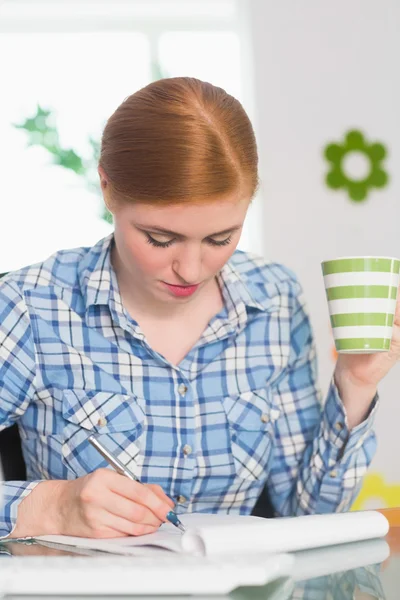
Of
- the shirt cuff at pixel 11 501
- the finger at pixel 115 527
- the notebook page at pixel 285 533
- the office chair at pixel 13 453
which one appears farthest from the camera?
the office chair at pixel 13 453

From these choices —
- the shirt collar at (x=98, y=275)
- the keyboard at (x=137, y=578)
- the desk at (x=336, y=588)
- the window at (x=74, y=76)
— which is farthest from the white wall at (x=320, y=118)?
the keyboard at (x=137, y=578)

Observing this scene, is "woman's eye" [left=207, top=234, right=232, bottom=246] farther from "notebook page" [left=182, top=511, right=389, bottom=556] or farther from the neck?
"notebook page" [left=182, top=511, right=389, bottom=556]

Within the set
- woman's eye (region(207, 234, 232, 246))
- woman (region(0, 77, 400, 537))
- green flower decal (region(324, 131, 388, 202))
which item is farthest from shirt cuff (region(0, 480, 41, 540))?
green flower decal (region(324, 131, 388, 202))

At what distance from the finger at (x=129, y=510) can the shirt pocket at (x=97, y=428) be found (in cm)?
33

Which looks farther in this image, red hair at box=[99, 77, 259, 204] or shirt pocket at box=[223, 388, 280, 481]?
shirt pocket at box=[223, 388, 280, 481]

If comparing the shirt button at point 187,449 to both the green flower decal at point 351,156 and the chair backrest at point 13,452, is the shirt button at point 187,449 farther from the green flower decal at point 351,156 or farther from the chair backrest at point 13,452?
the green flower decal at point 351,156

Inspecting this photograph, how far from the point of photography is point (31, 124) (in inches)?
136

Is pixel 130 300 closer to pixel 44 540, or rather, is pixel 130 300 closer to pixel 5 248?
pixel 44 540

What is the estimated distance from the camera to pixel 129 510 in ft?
3.33

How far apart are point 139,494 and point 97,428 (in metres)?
0.35

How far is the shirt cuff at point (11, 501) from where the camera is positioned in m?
1.15

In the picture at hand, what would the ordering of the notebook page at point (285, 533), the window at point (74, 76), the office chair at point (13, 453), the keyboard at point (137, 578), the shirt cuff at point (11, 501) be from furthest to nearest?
the window at point (74, 76) < the office chair at point (13, 453) < the shirt cuff at point (11, 501) < the notebook page at point (285, 533) < the keyboard at point (137, 578)

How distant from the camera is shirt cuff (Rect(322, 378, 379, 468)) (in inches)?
52.4

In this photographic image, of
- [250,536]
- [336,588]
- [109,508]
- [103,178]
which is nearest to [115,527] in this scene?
[109,508]
